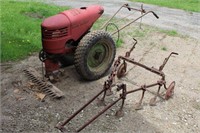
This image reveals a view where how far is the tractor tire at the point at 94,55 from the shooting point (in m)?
5.99

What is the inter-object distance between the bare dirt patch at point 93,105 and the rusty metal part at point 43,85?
111mm

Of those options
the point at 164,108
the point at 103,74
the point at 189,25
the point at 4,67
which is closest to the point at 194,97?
the point at 164,108

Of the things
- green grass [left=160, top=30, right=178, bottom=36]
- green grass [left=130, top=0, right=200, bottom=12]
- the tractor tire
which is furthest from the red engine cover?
green grass [left=130, top=0, right=200, bottom=12]

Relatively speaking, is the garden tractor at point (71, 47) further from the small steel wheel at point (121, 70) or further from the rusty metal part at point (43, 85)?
the small steel wheel at point (121, 70)

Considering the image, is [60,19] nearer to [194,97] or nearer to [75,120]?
[75,120]

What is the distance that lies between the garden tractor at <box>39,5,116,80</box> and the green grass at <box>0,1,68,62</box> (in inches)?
62.8

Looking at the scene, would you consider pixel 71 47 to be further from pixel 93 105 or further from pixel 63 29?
pixel 93 105

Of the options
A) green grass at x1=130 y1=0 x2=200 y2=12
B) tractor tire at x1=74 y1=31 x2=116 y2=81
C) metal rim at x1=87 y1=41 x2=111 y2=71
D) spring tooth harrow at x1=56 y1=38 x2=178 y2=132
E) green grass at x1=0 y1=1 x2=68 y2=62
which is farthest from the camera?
green grass at x1=130 y1=0 x2=200 y2=12

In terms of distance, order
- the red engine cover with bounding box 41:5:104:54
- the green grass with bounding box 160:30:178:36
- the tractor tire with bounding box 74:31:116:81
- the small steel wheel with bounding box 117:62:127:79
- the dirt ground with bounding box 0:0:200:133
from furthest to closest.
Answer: the green grass with bounding box 160:30:178:36 → the small steel wheel with bounding box 117:62:127:79 → the tractor tire with bounding box 74:31:116:81 → the red engine cover with bounding box 41:5:104:54 → the dirt ground with bounding box 0:0:200:133

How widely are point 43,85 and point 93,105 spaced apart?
1.05 meters

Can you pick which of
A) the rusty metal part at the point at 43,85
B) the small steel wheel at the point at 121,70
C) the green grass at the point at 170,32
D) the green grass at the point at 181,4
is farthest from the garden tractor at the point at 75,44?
the green grass at the point at 181,4

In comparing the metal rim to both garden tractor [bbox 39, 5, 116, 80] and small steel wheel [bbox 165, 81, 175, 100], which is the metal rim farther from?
small steel wheel [bbox 165, 81, 175, 100]

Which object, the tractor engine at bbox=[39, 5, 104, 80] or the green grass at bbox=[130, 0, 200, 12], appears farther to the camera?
the green grass at bbox=[130, 0, 200, 12]

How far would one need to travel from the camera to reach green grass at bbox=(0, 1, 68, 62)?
7.68 m
